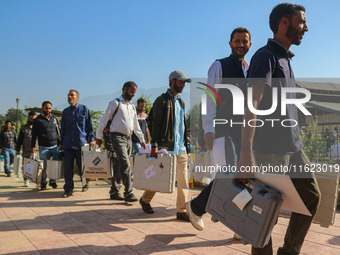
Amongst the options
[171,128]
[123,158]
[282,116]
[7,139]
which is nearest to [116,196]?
[123,158]

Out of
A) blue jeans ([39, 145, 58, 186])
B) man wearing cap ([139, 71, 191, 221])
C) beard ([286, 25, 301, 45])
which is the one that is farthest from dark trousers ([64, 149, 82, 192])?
beard ([286, 25, 301, 45])

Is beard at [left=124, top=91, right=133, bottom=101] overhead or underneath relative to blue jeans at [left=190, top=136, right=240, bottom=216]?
overhead

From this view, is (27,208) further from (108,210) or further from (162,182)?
(162,182)

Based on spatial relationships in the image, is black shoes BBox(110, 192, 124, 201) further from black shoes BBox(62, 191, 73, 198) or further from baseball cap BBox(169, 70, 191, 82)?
baseball cap BBox(169, 70, 191, 82)

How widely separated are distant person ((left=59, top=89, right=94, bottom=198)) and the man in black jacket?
4.30 meters

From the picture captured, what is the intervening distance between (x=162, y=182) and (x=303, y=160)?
2.45 metres

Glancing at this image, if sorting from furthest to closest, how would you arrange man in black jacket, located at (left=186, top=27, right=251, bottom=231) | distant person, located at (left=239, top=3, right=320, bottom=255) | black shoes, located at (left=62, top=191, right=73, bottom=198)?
black shoes, located at (left=62, top=191, right=73, bottom=198) → man in black jacket, located at (left=186, top=27, right=251, bottom=231) → distant person, located at (left=239, top=3, right=320, bottom=255)

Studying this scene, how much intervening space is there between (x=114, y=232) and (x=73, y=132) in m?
3.65

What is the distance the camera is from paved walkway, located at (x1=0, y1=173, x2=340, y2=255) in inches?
134

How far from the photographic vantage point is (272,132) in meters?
2.49

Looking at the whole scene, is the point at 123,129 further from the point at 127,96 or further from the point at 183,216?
the point at 183,216

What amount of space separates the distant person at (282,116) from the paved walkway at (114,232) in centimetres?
97

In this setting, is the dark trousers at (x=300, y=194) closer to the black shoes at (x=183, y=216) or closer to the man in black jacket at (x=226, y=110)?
the man in black jacket at (x=226, y=110)

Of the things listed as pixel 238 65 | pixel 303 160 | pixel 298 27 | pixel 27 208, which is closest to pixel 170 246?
pixel 303 160
